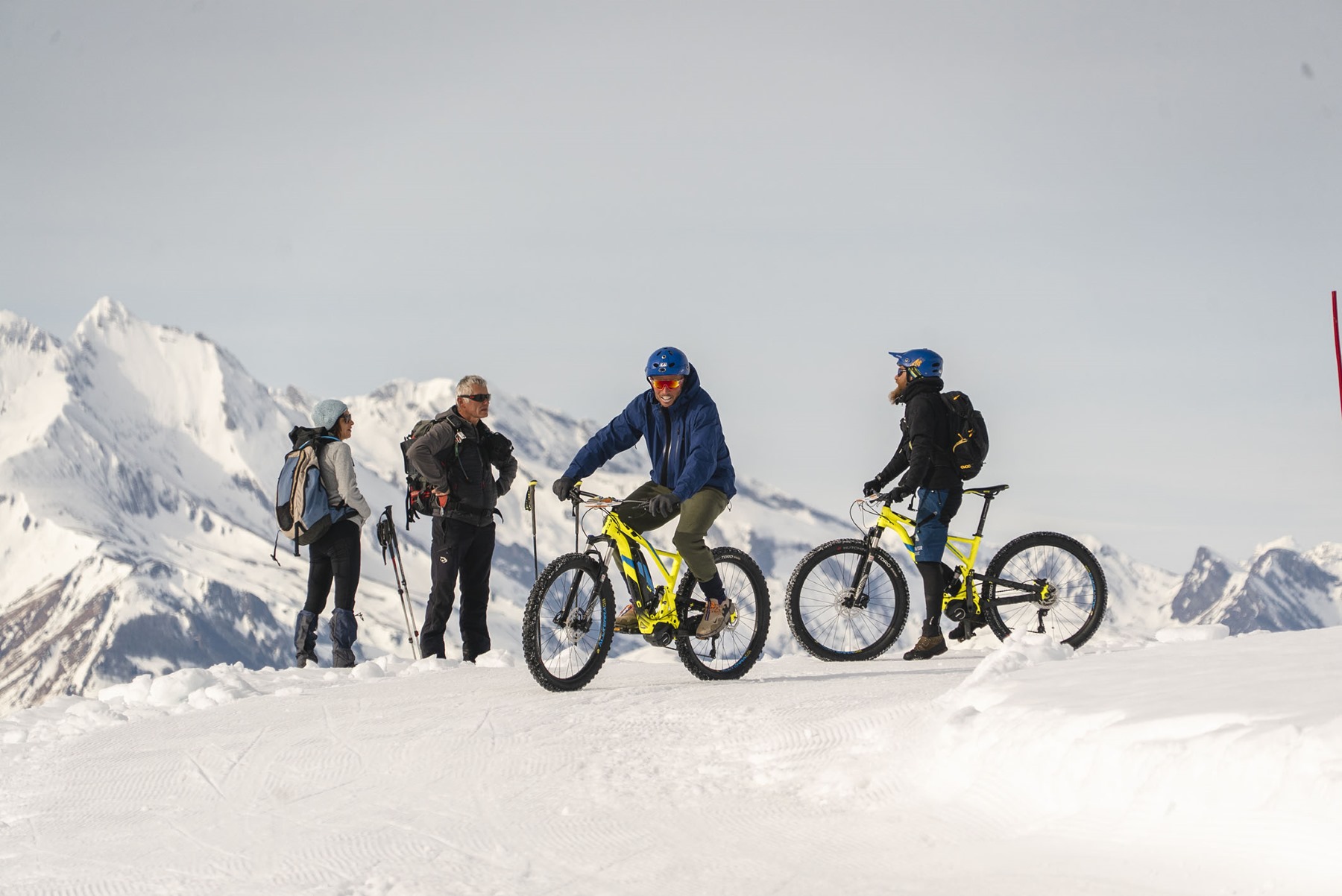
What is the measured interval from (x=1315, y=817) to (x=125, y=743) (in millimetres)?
7293

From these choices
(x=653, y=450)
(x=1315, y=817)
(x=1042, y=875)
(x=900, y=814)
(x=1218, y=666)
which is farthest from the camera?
(x=653, y=450)

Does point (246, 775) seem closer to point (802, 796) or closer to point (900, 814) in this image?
point (802, 796)

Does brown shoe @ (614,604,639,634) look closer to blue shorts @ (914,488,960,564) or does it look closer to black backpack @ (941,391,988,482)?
blue shorts @ (914,488,960,564)

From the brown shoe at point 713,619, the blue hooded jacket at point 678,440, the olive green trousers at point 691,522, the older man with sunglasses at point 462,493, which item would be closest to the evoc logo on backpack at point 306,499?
the older man with sunglasses at point 462,493

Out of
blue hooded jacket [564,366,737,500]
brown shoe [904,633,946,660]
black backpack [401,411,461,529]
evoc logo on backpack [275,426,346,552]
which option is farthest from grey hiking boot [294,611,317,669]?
brown shoe [904,633,946,660]

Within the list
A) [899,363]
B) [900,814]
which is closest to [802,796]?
[900,814]

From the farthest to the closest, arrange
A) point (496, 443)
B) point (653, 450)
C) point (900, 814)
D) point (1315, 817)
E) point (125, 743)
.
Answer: point (496, 443)
point (653, 450)
point (125, 743)
point (900, 814)
point (1315, 817)

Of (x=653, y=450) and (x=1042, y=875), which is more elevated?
(x=653, y=450)

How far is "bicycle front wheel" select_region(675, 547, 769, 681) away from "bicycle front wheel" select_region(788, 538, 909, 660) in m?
Answer: 1.28

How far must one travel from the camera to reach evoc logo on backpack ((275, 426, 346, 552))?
12.0 metres

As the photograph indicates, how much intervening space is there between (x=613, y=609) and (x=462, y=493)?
346cm

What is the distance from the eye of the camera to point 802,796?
21.3 ft

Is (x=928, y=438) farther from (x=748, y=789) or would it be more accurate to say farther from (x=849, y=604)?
(x=748, y=789)

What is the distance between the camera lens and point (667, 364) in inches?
358
